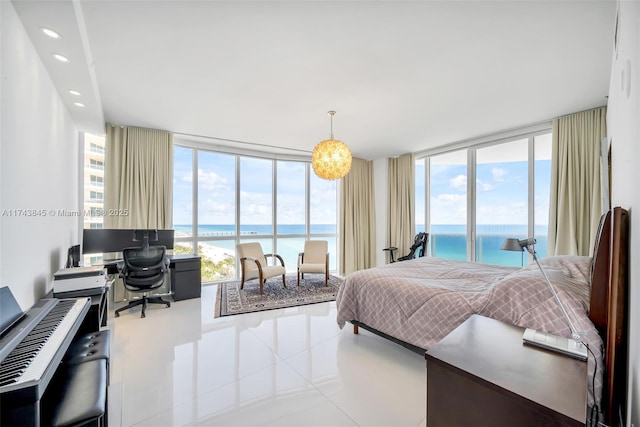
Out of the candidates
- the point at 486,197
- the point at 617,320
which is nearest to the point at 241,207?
the point at 486,197

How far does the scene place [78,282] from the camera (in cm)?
209

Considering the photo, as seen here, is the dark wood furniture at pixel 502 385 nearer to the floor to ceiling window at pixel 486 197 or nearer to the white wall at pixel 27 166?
the white wall at pixel 27 166

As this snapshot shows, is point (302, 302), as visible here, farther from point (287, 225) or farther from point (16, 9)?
point (16, 9)

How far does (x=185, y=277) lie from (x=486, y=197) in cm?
515

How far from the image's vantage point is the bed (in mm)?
1004

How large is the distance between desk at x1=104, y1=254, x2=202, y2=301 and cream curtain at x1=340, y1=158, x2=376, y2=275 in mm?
3113

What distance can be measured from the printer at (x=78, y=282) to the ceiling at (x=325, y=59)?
170 cm

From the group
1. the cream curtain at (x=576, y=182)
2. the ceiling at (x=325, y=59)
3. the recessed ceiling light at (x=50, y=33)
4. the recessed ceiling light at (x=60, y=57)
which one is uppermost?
the ceiling at (x=325, y=59)

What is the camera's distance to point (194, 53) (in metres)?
2.14

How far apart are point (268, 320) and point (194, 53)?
2.92 meters

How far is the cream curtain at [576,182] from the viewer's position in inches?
121

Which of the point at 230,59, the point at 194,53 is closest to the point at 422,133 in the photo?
the point at 230,59

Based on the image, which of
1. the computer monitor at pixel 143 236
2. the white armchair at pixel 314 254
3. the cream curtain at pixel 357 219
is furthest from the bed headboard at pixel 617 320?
the cream curtain at pixel 357 219

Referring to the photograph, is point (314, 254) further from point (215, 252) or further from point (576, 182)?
point (576, 182)
